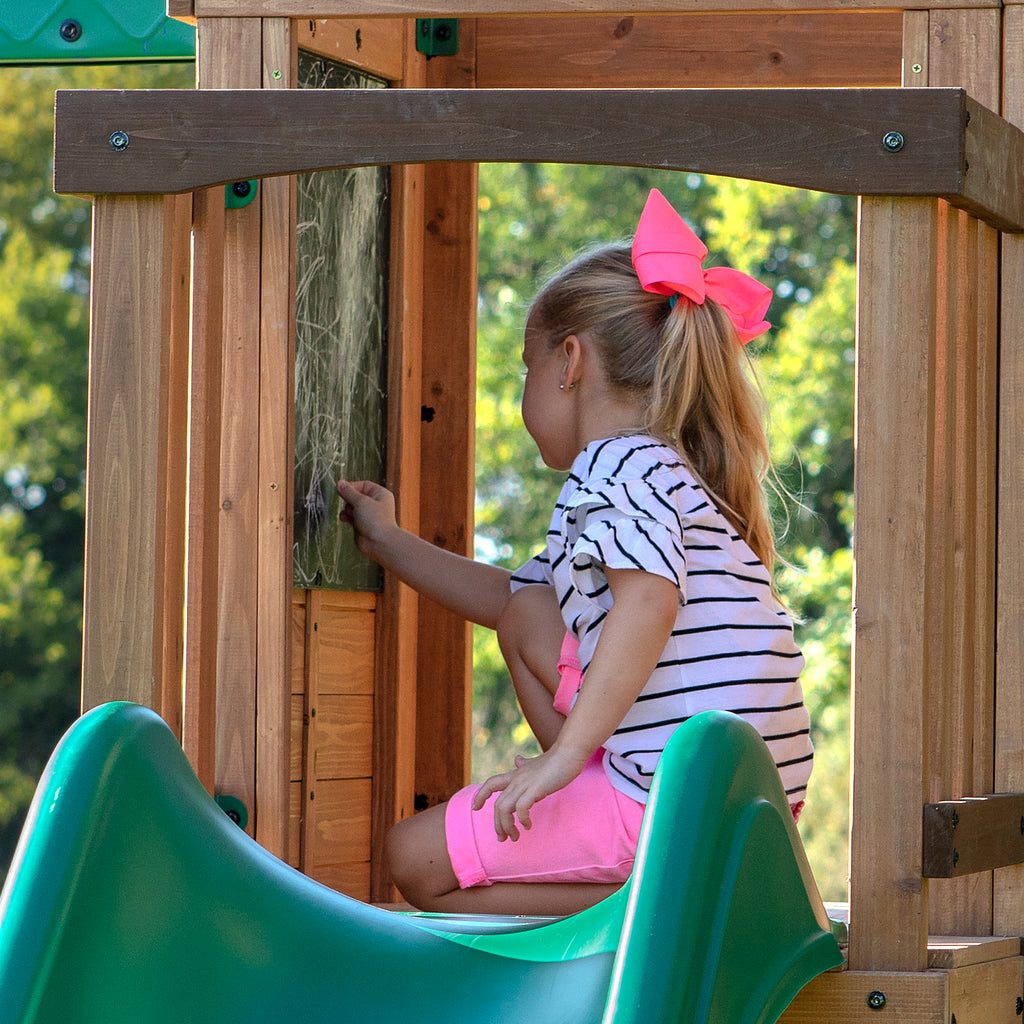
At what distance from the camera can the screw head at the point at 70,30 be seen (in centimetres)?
429

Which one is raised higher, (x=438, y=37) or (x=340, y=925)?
(x=438, y=37)

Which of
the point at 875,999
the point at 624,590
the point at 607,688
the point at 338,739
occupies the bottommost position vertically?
the point at 875,999

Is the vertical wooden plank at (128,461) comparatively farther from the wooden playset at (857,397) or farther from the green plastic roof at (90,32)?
the green plastic roof at (90,32)

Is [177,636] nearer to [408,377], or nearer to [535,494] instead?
[408,377]

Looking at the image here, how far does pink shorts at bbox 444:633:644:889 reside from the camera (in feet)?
8.82

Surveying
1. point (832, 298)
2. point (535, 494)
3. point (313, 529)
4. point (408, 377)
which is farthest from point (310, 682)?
point (535, 494)

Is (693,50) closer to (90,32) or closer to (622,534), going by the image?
(90,32)

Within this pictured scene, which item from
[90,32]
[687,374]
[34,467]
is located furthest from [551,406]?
[34,467]

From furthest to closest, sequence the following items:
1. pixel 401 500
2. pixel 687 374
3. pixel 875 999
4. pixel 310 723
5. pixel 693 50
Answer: pixel 693 50
pixel 401 500
pixel 310 723
pixel 687 374
pixel 875 999

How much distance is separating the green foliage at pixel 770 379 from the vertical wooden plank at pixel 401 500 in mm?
8815

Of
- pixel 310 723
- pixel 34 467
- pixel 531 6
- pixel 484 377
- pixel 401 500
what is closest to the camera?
pixel 531 6

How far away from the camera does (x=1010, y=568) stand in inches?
106

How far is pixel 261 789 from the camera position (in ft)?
9.64

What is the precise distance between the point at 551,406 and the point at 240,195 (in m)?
0.66
